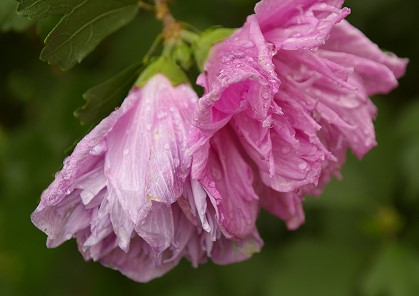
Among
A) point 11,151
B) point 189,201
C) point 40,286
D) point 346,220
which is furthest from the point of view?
point 346,220

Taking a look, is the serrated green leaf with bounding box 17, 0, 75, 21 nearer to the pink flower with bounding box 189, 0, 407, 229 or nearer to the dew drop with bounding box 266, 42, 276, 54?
the pink flower with bounding box 189, 0, 407, 229

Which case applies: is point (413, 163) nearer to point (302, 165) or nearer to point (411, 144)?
point (411, 144)


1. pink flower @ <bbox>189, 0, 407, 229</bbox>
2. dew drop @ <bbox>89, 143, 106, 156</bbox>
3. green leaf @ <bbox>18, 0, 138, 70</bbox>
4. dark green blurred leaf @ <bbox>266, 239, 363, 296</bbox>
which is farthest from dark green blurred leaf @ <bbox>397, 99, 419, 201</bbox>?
dew drop @ <bbox>89, 143, 106, 156</bbox>

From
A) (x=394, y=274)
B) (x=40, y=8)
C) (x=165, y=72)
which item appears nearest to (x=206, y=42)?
(x=165, y=72)

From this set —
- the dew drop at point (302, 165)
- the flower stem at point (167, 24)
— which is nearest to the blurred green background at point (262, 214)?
the flower stem at point (167, 24)

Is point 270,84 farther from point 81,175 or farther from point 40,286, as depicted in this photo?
point 40,286

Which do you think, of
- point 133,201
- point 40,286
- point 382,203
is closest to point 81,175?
point 133,201
